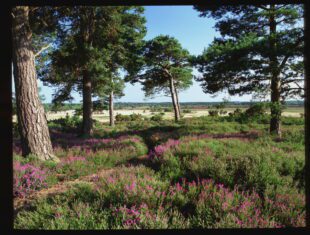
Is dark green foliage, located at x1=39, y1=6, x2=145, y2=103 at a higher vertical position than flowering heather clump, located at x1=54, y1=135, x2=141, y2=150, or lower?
higher

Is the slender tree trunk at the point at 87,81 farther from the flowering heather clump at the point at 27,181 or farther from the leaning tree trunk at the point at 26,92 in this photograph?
the flowering heather clump at the point at 27,181

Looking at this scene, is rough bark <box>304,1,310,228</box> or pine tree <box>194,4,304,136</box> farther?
pine tree <box>194,4,304,136</box>

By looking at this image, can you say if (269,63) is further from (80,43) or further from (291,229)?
(80,43)

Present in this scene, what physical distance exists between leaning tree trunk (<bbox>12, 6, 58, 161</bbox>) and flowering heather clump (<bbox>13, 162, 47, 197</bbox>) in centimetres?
123

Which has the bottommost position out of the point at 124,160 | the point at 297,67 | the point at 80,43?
the point at 124,160

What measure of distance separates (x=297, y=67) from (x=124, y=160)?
9.36 metres

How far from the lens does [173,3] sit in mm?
2203

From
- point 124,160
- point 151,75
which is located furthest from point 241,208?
point 151,75

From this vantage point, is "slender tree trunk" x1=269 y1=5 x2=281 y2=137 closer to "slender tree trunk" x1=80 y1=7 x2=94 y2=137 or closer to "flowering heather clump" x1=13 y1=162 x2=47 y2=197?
"flowering heather clump" x1=13 y1=162 x2=47 y2=197

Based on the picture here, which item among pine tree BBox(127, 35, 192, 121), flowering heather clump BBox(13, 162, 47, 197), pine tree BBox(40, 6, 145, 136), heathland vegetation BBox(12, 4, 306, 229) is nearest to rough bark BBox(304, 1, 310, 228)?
heathland vegetation BBox(12, 4, 306, 229)

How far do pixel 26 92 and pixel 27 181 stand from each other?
2.90 meters

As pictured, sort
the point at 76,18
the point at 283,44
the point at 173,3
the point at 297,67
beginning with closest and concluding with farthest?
the point at 173,3 → the point at 283,44 → the point at 297,67 → the point at 76,18

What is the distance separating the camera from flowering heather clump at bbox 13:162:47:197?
4270 millimetres

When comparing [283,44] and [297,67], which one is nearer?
[283,44]
